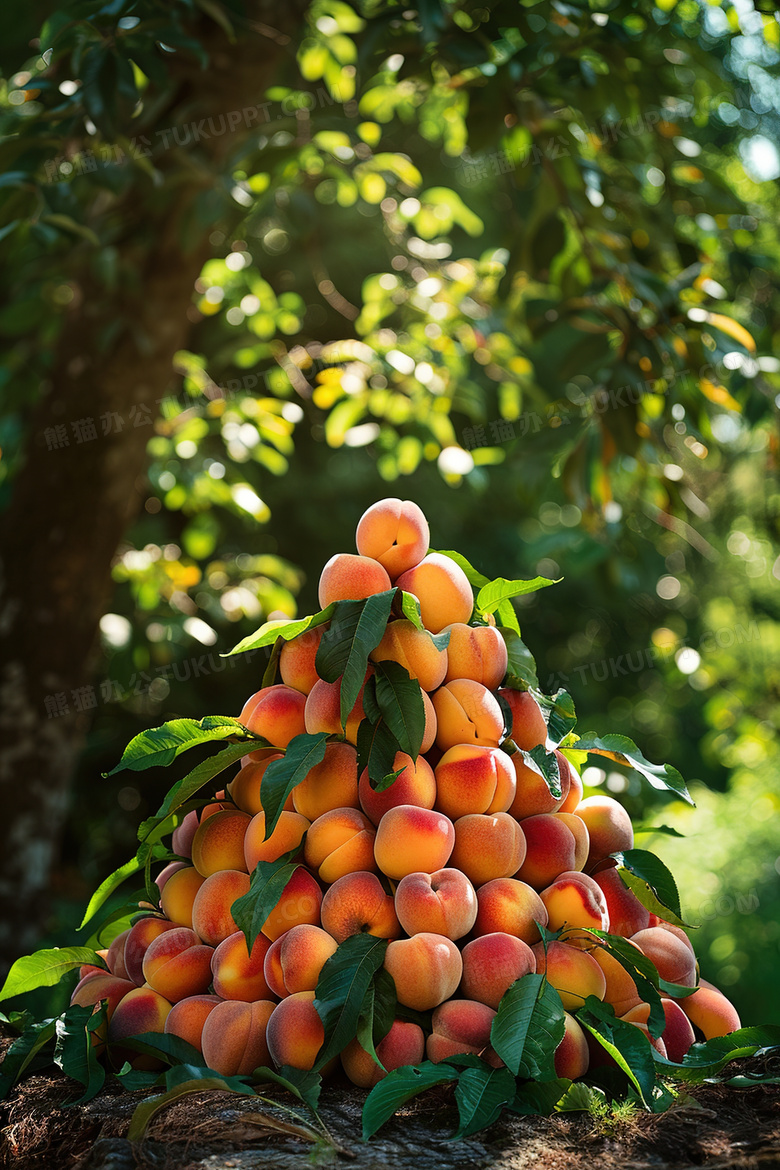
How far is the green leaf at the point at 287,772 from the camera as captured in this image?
0.59 meters

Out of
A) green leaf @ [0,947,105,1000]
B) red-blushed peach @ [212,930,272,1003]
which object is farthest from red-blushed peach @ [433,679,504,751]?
green leaf @ [0,947,105,1000]

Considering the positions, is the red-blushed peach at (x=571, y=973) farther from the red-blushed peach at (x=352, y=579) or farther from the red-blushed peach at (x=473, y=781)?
the red-blushed peach at (x=352, y=579)

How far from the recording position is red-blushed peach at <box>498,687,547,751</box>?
699 millimetres

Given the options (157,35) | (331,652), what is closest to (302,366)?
(157,35)

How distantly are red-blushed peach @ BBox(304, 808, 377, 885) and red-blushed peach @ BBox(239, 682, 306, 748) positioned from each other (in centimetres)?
8

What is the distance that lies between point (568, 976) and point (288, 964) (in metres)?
0.20

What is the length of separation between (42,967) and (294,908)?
0.25m

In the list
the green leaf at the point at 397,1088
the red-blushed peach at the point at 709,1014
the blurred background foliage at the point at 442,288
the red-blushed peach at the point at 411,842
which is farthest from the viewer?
the blurred background foliage at the point at 442,288

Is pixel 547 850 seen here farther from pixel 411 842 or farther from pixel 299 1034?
pixel 299 1034

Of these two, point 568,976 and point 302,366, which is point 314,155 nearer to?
point 302,366

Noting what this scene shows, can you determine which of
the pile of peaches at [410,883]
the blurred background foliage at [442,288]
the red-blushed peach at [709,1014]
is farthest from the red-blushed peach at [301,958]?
the blurred background foliage at [442,288]

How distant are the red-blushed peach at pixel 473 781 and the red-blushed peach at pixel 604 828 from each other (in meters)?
0.10

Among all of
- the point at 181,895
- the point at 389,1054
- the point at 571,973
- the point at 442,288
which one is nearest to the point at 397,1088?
the point at 389,1054

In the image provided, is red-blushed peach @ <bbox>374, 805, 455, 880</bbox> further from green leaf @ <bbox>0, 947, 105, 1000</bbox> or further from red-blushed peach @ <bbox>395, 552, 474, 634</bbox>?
green leaf @ <bbox>0, 947, 105, 1000</bbox>
